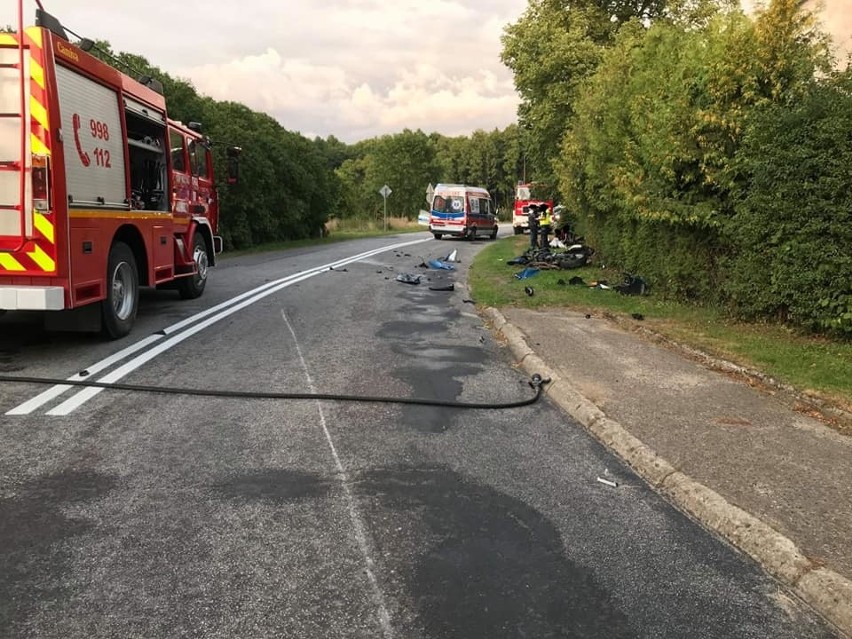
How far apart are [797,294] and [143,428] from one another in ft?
24.0

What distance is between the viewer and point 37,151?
21.7 feet

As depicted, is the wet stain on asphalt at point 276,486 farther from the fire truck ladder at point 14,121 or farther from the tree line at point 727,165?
the tree line at point 727,165

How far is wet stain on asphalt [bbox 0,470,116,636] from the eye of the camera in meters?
2.95

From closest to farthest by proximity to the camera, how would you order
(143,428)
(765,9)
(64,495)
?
(64,495), (143,428), (765,9)

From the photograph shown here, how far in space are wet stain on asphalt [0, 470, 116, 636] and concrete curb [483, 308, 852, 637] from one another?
330 centimetres

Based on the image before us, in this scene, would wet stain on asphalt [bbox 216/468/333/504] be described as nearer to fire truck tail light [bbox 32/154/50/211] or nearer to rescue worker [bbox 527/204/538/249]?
fire truck tail light [bbox 32/154/50/211]

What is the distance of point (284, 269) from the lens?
1778 centimetres

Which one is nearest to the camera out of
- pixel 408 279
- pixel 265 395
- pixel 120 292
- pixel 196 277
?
pixel 265 395

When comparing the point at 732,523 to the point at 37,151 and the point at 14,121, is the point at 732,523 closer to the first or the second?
the point at 37,151

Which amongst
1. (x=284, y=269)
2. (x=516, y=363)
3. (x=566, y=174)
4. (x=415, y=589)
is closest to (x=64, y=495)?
(x=415, y=589)

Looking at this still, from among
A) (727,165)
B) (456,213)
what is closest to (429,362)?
(727,165)

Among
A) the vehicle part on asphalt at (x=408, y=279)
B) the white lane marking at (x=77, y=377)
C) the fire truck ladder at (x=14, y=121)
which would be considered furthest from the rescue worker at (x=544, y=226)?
the fire truck ladder at (x=14, y=121)

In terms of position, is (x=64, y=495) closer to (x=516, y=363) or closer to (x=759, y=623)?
(x=759, y=623)

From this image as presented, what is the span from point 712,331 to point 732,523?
236 inches
